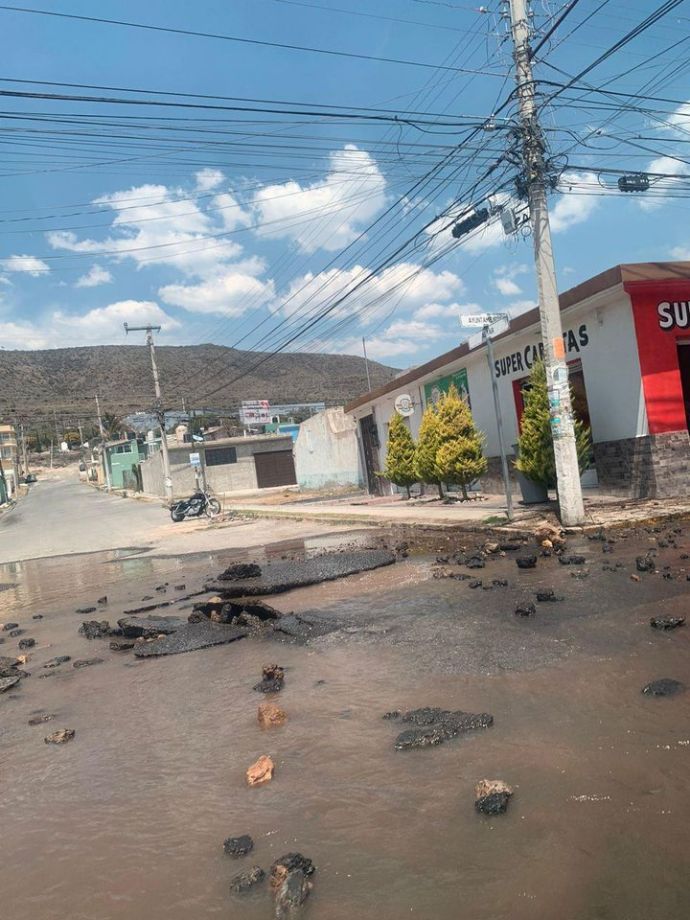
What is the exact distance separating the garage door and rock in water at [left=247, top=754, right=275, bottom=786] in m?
44.0

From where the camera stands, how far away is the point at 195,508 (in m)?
25.8

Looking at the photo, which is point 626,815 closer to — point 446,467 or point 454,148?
point 454,148

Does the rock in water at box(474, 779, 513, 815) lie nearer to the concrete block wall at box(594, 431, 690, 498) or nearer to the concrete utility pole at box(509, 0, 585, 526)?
the concrete utility pole at box(509, 0, 585, 526)

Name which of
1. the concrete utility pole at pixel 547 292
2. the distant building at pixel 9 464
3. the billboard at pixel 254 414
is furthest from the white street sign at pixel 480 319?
the distant building at pixel 9 464

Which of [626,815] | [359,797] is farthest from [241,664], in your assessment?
[626,815]

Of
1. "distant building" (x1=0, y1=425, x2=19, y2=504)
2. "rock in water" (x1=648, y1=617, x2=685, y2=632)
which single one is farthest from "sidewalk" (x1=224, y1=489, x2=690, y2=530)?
"distant building" (x1=0, y1=425, x2=19, y2=504)

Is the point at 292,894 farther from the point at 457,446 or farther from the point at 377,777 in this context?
the point at 457,446

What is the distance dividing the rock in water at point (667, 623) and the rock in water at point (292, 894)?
345 cm

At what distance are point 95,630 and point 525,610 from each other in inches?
184

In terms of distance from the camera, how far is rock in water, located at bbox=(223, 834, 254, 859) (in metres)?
2.79

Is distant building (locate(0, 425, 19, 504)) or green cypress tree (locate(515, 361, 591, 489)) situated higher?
distant building (locate(0, 425, 19, 504))

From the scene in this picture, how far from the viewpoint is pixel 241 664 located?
563 cm

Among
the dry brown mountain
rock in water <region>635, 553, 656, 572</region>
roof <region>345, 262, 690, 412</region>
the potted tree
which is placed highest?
the dry brown mountain

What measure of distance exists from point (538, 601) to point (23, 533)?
26.0 m
